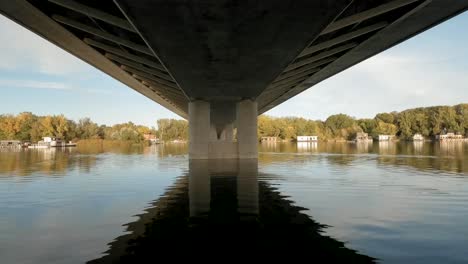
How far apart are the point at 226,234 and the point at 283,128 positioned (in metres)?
176

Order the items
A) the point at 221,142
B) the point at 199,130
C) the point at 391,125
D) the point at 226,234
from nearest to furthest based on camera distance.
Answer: the point at 226,234
the point at 199,130
the point at 221,142
the point at 391,125

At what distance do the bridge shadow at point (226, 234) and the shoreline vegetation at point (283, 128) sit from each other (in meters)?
141

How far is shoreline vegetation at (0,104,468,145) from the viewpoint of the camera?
13738 cm

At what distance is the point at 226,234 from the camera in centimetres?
958

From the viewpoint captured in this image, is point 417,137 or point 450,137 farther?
point 417,137

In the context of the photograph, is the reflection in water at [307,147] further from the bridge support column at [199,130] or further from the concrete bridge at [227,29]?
the concrete bridge at [227,29]

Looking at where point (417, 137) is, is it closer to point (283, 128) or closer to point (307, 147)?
point (283, 128)

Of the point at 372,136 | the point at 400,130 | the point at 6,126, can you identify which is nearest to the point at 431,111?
the point at 400,130

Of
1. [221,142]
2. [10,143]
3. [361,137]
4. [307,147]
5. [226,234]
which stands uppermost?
[361,137]

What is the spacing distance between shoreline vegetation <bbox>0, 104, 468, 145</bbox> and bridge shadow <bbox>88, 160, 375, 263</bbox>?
141 meters

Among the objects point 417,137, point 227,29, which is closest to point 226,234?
point 227,29

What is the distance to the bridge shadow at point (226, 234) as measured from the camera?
7.86 meters

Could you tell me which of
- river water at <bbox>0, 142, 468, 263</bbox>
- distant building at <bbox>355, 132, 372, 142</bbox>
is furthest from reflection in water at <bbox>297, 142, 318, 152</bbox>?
distant building at <bbox>355, 132, 372, 142</bbox>

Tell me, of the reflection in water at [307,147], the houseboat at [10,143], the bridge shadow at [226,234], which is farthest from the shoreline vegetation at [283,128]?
the bridge shadow at [226,234]
